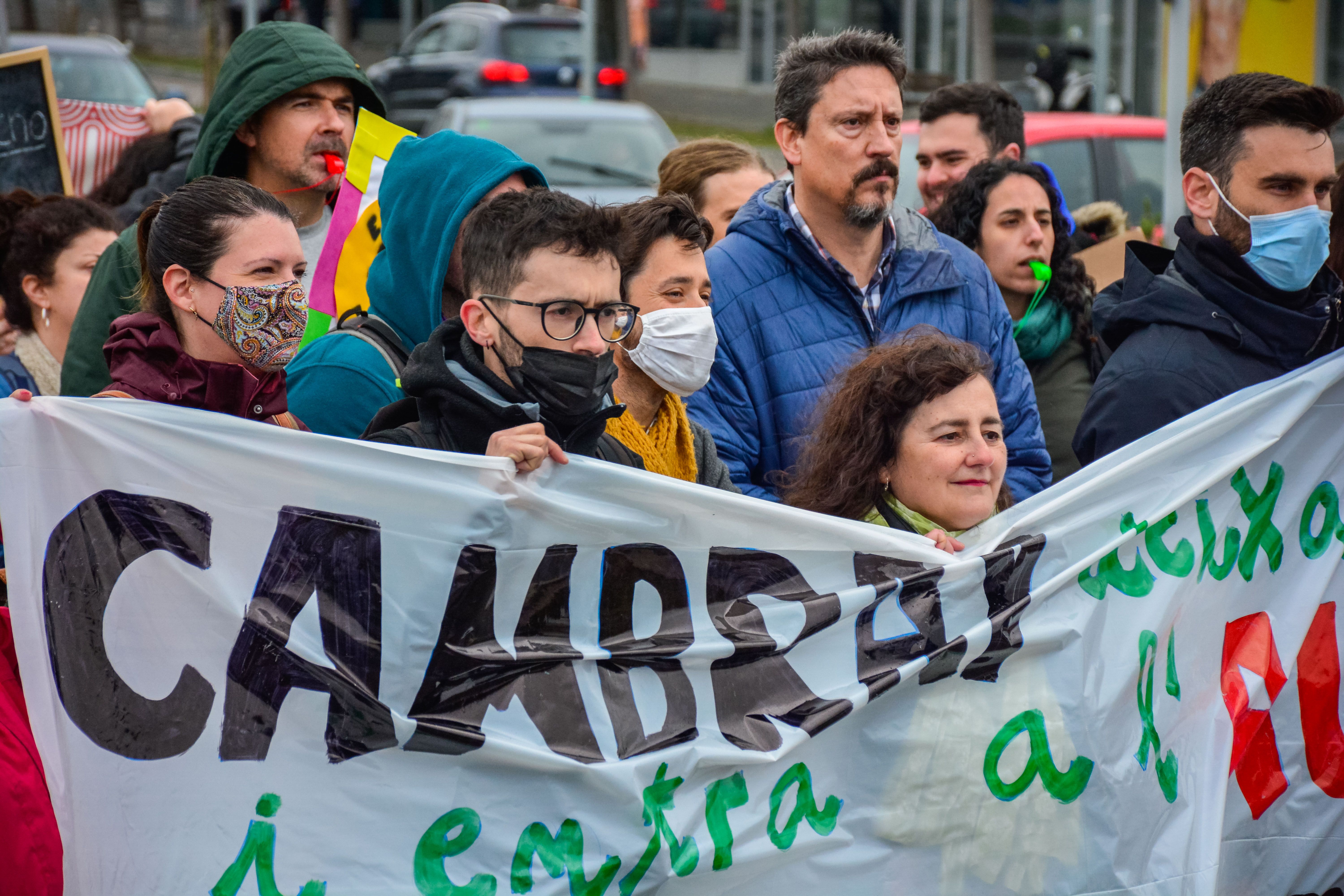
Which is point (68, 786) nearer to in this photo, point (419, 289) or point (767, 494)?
point (419, 289)

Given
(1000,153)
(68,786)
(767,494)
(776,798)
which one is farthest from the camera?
(1000,153)

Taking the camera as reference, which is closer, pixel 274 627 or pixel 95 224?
pixel 274 627

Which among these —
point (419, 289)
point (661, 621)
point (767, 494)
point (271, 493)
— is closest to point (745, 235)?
point (767, 494)

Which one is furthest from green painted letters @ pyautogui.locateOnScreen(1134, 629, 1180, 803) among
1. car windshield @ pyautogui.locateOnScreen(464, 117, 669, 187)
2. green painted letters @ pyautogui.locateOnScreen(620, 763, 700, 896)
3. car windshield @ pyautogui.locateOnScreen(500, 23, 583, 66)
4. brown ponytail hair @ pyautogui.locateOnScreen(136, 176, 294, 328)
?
car windshield @ pyautogui.locateOnScreen(500, 23, 583, 66)

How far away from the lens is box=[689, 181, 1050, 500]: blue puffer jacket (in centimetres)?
383

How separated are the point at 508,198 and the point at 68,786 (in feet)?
4.42

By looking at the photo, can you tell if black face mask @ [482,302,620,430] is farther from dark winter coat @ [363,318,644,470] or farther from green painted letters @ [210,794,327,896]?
green painted letters @ [210,794,327,896]

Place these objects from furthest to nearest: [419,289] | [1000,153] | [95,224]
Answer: [1000,153] → [95,224] → [419,289]

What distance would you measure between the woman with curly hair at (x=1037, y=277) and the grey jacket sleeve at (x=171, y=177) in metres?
2.59

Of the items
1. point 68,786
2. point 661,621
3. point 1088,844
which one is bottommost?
point 1088,844

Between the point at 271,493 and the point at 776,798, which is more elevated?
the point at 271,493

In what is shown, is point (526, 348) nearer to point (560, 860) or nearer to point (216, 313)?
point (216, 313)

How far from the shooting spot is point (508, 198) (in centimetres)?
304

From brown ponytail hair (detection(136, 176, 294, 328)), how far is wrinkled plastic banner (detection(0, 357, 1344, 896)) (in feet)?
1.41
